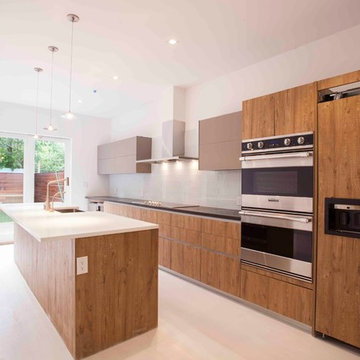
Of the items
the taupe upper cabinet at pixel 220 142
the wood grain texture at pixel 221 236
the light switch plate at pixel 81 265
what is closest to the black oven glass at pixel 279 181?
the wood grain texture at pixel 221 236

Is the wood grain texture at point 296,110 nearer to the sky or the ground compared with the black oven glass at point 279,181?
nearer to the sky

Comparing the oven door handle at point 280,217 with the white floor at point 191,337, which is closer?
the white floor at point 191,337

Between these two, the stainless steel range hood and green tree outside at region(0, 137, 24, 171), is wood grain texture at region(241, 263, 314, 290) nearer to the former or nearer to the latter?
the stainless steel range hood

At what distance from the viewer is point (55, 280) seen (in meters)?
2.42

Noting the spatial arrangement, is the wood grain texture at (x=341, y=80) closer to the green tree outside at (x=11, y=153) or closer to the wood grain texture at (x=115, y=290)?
the wood grain texture at (x=115, y=290)

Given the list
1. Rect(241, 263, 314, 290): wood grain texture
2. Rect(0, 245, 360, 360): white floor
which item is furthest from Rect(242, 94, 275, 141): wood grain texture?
Rect(0, 245, 360, 360): white floor

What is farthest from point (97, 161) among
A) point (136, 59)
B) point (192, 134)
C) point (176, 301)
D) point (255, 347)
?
point (255, 347)

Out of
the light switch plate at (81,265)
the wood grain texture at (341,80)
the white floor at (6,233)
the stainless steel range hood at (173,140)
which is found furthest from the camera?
the white floor at (6,233)

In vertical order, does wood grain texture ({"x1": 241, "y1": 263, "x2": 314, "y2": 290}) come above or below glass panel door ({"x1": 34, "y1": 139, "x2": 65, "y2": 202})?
below

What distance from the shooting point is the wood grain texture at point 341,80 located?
212 centimetres

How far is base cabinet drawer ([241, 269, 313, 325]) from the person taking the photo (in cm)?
239

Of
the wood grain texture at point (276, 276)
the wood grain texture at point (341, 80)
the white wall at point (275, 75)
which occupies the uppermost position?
the white wall at point (275, 75)

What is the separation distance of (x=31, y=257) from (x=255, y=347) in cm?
261

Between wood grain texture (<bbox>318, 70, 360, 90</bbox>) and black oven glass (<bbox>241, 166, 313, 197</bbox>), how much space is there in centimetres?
69
